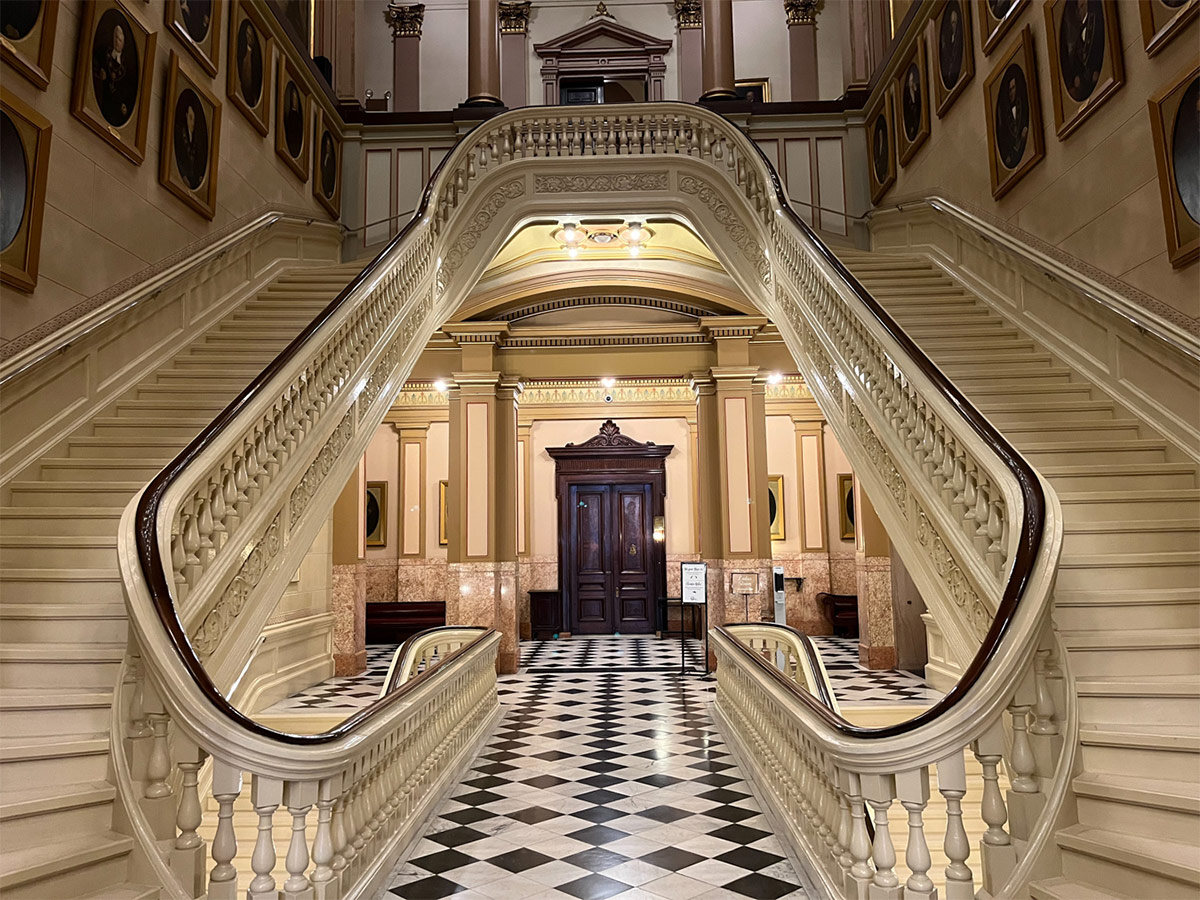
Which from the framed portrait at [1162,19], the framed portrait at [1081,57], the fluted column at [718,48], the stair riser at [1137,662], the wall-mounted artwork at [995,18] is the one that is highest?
the fluted column at [718,48]

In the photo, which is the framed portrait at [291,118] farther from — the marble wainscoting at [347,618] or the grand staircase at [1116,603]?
the grand staircase at [1116,603]

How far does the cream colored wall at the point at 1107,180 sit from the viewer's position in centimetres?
532

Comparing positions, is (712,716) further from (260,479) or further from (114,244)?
(114,244)

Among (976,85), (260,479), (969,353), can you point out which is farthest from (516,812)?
(976,85)

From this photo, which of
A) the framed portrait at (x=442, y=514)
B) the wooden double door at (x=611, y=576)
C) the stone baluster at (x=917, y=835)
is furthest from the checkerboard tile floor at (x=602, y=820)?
the framed portrait at (x=442, y=514)

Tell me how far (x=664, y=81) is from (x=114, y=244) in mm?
10605

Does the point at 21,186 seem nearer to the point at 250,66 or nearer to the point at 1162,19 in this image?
the point at 250,66

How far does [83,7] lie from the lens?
233 inches

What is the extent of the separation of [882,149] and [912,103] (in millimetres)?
897

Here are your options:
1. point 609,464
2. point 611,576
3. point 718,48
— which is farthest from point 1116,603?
point 609,464

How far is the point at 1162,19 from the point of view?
5176 millimetres

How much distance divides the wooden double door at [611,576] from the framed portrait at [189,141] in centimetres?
975

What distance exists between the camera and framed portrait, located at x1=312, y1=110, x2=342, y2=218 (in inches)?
404

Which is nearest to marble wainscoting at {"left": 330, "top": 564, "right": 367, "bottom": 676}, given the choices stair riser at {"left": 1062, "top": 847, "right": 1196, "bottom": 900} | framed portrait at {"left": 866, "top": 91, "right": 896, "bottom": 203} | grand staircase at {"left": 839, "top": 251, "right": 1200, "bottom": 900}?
grand staircase at {"left": 839, "top": 251, "right": 1200, "bottom": 900}
